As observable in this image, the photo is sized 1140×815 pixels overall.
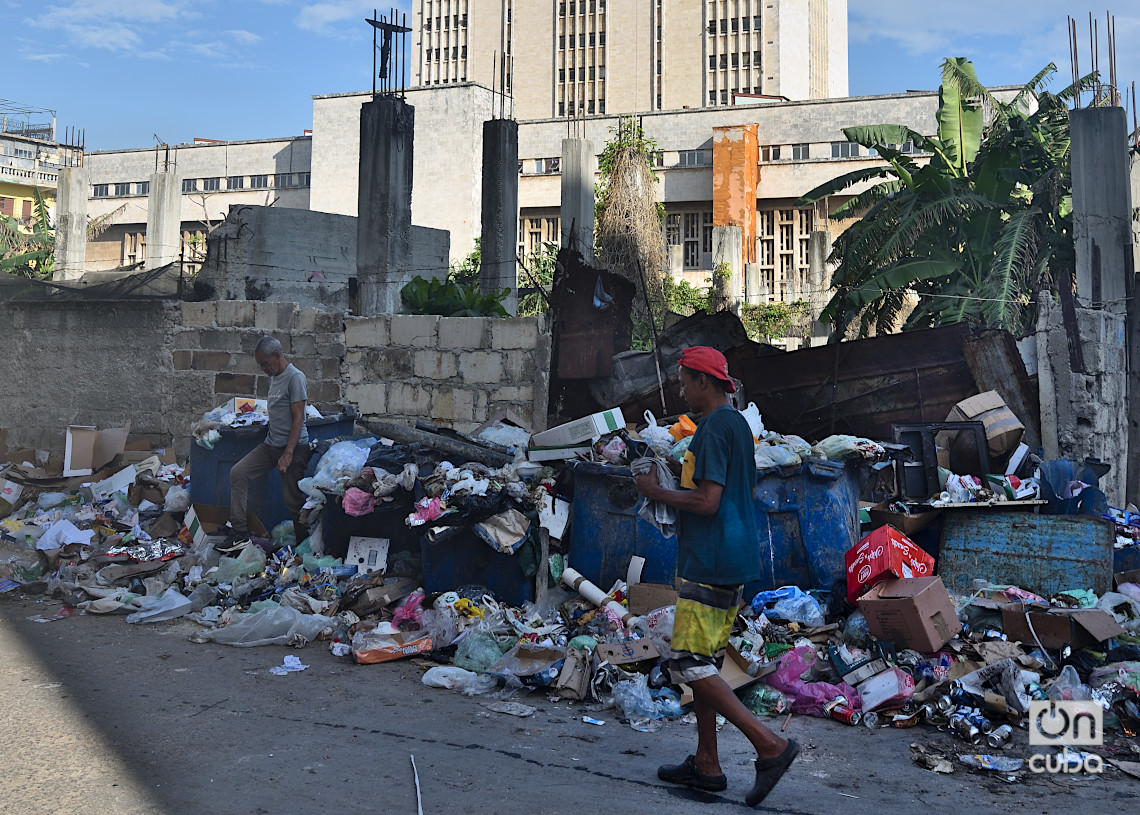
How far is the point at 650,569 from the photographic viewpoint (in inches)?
220

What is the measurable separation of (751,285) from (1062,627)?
2438cm

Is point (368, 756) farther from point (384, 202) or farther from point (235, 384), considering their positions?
point (384, 202)

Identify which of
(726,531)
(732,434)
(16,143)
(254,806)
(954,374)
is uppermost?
(16,143)

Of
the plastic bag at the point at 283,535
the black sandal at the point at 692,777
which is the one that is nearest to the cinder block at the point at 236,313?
the plastic bag at the point at 283,535

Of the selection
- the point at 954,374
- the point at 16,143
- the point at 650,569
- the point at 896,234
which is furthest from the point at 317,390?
the point at 16,143

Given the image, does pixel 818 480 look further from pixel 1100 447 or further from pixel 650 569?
pixel 1100 447

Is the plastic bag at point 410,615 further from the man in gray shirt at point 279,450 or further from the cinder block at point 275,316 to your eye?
the cinder block at point 275,316

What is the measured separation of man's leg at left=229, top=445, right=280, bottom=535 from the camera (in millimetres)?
6938

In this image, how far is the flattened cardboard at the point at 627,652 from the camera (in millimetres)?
4742

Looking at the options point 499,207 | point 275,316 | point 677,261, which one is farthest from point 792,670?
point 677,261

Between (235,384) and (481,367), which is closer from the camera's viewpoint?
(481,367)

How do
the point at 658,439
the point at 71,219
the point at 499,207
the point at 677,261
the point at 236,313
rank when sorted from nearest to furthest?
the point at 658,439 < the point at 236,313 < the point at 499,207 < the point at 71,219 < the point at 677,261

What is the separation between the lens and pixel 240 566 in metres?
6.56

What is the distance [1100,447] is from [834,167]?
2603cm
